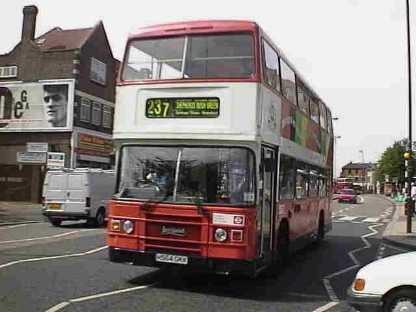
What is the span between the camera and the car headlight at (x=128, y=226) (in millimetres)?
9164

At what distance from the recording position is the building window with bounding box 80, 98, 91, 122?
39.4 m

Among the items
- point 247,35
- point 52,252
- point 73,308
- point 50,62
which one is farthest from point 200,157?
point 50,62

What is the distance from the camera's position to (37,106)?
39625 millimetres

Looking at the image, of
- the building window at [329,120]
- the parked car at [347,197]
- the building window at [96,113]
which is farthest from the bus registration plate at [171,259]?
the parked car at [347,197]

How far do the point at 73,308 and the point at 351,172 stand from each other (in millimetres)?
188852

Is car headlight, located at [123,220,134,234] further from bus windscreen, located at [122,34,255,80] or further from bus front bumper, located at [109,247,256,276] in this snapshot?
bus windscreen, located at [122,34,255,80]

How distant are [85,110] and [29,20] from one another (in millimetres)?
8019

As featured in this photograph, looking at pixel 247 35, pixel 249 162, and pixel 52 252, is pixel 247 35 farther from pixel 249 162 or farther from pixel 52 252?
pixel 52 252

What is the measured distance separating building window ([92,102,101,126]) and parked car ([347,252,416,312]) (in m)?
35.7

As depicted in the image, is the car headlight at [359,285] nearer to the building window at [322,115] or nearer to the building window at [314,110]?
the building window at [314,110]

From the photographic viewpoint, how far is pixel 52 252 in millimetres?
13211

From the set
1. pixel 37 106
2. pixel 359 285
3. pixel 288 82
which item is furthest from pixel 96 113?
pixel 359 285

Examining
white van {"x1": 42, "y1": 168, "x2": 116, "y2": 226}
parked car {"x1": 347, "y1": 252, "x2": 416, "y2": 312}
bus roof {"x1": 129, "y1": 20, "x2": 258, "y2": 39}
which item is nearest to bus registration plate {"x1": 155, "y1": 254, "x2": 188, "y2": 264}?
parked car {"x1": 347, "y1": 252, "x2": 416, "y2": 312}

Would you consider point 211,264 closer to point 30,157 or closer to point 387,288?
point 387,288
